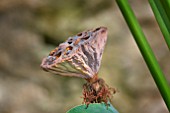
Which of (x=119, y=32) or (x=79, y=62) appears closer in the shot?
(x=79, y=62)

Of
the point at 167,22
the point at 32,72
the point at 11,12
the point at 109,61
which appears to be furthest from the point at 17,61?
the point at 167,22

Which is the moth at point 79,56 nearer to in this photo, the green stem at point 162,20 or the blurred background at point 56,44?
the green stem at point 162,20

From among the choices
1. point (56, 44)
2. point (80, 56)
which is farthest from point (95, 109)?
point (56, 44)

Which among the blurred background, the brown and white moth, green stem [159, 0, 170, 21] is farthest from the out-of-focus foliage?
the blurred background

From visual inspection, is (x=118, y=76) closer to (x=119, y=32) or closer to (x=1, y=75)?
(x=119, y=32)

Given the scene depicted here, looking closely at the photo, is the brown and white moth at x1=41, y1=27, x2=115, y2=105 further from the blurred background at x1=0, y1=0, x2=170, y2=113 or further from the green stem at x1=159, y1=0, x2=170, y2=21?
the blurred background at x1=0, y1=0, x2=170, y2=113

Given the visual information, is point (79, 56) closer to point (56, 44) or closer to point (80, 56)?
point (80, 56)

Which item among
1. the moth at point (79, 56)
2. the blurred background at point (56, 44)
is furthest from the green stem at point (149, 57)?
the blurred background at point (56, 44)
